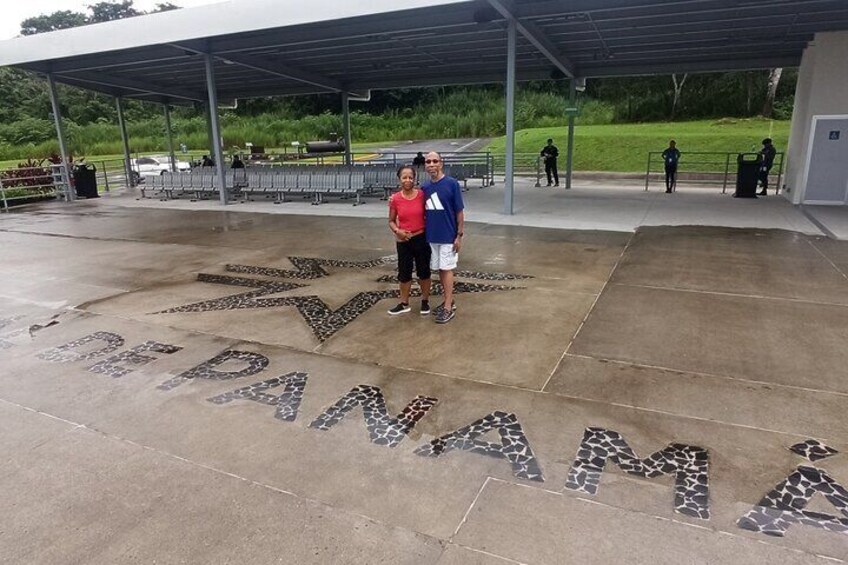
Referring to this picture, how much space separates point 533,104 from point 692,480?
A: 152ft

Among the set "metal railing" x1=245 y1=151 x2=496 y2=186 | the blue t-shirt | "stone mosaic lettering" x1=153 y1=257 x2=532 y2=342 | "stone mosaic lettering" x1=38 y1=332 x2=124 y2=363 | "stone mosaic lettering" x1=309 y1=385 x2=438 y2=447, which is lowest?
"stone mosaic lettering" x1=309 y1=385 x2=438 y2=447

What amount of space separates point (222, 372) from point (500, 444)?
2515mm

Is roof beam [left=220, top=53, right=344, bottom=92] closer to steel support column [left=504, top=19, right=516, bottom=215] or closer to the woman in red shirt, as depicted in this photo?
steel support column [left=504, top=19, right=516, bottom=215]

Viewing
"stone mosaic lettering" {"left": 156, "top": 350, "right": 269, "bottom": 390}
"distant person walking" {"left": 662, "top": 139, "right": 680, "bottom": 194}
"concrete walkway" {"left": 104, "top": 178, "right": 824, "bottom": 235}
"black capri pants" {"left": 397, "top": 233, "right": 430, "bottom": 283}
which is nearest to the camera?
"stone mosaic lettering" {"left": 156, "top": 350, "right": 269, "bottom": 390}

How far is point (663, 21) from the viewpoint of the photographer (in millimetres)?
12812

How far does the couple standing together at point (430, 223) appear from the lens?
5.43 metres

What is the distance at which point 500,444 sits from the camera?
3.49m

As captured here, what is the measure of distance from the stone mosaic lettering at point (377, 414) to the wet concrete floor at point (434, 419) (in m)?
0.02

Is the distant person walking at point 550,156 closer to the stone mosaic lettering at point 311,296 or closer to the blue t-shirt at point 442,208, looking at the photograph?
the stone mosaic lettering at point 311,296

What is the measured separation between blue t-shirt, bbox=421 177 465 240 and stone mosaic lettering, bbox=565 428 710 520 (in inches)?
102

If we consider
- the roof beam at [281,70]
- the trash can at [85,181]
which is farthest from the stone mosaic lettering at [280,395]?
the trash can at [85,181]

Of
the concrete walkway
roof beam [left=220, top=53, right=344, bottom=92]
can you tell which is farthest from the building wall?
roof beam [left=220, top=53, right=344, bottom=92]

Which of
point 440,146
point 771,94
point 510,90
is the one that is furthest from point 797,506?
point 440,146

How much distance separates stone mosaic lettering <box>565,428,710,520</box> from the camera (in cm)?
292
